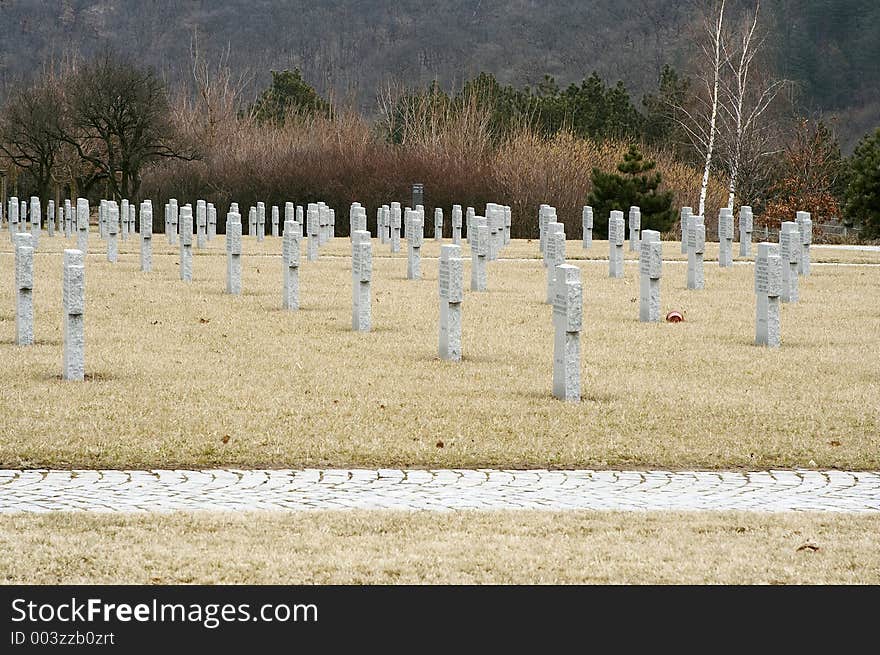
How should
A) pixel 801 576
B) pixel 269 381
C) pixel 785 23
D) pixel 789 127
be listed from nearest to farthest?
pixel 801 576 < pixel 269 381 < pixel 789 127 < pixel 785 23

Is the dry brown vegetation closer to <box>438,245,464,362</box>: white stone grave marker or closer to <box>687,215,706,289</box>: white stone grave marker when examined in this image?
<box>687,215,706,289</box>: white stone grave marker

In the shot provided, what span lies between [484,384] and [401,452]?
10.8 ft

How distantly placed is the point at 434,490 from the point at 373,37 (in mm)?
155746

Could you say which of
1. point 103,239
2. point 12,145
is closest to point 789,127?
point 12,145

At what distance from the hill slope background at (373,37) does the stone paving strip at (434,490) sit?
4333 inches

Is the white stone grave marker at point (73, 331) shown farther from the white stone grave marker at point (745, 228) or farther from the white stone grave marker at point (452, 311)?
the white stone grave marker at point (745, 228)

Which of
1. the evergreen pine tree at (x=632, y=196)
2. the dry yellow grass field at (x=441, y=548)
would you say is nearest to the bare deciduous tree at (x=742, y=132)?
the evergreen pine tree at (x=632, y=196)

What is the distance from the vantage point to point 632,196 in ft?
158

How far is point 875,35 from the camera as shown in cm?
11000

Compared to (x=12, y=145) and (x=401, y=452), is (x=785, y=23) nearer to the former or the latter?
(x=12, y=145)

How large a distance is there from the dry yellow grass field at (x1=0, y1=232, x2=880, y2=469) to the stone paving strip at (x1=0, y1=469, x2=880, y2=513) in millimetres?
330

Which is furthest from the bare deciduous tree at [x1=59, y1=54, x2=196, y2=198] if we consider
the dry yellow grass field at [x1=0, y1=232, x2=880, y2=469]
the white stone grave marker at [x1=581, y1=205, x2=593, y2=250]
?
the dry yellow grass field at [x1=0, y1=232, x2=880, y2=469]

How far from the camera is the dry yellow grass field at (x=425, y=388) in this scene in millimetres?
9906

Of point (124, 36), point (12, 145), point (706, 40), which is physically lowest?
point (12, 145)
